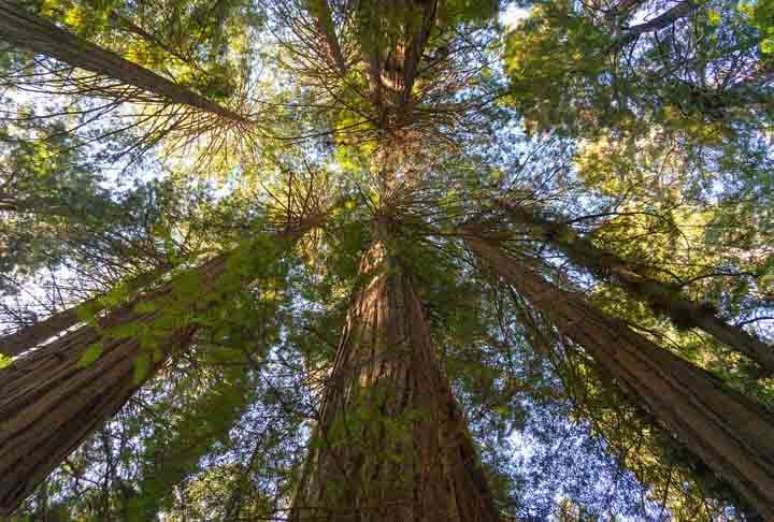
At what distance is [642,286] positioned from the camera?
375 cm

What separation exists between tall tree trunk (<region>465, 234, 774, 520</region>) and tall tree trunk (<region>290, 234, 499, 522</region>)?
1100 mm

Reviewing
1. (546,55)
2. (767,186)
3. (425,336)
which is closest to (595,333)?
(425,336)

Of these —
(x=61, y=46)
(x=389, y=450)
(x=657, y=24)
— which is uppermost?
(x=657, y=24)

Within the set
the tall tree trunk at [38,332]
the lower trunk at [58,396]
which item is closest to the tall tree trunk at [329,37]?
the tall tree trunk at [38,332]

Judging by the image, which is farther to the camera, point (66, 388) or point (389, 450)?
point (66, 388)

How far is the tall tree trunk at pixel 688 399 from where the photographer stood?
1.99m

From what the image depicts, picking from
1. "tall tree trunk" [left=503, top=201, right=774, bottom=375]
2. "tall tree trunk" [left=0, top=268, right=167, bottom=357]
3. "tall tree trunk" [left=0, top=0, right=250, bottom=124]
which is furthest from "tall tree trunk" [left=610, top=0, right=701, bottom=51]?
"tall tree trunk" [left=0, top=268, right=167, bottom=357]

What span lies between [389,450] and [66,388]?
5.71ft

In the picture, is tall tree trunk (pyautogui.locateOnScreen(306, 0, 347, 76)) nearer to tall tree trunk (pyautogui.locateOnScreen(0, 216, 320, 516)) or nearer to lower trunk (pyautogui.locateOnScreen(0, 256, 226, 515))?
tall tree trunk (pyautogui.locateOnScreen(0, 216, 320, 516))

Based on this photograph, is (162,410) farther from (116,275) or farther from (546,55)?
(546,55)

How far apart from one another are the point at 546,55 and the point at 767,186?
2.41 m

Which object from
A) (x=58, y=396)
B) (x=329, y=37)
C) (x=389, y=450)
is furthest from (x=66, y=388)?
(x=329, y=37)

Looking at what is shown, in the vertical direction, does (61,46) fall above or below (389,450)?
above

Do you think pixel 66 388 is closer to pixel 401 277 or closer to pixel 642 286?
pixel 401 277
